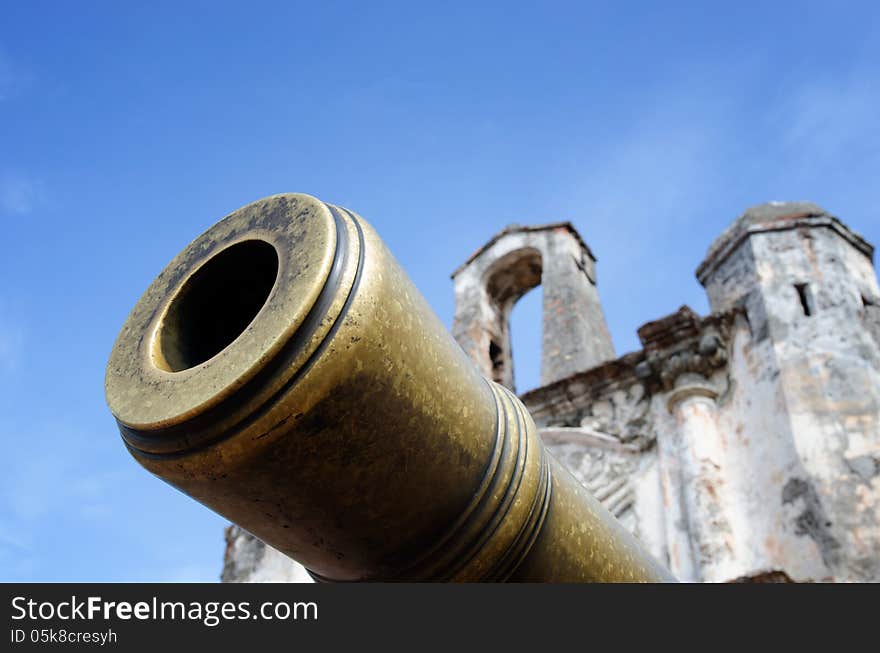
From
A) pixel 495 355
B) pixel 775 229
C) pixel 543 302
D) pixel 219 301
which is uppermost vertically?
pixel 543 302

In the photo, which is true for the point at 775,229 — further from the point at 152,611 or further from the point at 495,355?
the point at 152,611

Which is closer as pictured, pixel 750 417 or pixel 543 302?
pixel 750 417

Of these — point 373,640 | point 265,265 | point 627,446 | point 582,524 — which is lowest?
point 373,640

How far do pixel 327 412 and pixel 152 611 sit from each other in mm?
601

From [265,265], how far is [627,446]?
5.19 meters

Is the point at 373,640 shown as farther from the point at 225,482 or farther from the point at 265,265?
the point at 265,265

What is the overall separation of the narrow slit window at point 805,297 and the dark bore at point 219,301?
17.8ft

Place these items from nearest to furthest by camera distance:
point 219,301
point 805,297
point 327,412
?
point 327,412 < point 219,301 < point 805,297

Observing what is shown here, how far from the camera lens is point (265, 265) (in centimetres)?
180

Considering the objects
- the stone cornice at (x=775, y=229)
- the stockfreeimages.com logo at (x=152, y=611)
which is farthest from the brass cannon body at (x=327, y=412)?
the stone cornice at (x=775, y=229)

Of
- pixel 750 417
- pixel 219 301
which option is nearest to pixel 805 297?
pixel 750 417

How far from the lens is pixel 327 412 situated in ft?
4.85

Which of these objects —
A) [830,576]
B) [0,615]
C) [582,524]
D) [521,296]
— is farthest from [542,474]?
[521,296]

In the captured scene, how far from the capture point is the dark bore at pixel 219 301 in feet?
5.85
